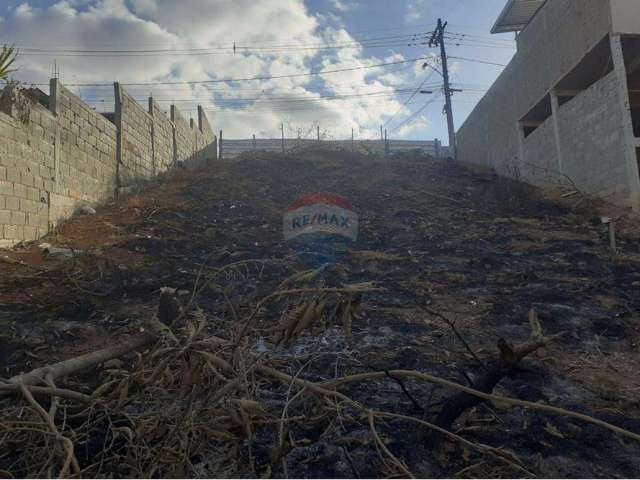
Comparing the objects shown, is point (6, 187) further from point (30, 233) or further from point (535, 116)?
point (535, 116)

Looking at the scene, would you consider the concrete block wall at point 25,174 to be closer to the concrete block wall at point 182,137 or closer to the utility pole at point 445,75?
the concrete block wall at point 182,137

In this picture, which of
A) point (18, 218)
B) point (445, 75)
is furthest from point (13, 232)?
point (445, 75)

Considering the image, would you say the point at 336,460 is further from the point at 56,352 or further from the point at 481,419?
the point at 56,352

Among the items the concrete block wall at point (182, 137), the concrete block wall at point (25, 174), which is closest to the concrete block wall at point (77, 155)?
the concrete block wall at point (25, 174)

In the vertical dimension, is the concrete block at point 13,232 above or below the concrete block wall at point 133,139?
below

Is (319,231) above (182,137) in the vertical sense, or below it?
below

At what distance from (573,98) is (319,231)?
226 inches

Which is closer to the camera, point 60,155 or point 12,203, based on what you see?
point 12,203

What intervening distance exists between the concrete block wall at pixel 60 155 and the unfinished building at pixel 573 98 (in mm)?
8842

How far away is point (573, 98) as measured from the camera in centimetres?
797

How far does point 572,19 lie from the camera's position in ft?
25.4

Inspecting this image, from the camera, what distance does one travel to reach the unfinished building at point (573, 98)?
661 cm

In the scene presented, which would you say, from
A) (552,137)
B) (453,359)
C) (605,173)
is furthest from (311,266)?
(552,137)

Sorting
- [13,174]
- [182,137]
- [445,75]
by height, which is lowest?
[13,174]
